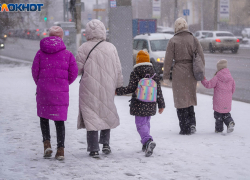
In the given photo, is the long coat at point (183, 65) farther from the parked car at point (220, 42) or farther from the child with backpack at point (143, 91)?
the parked car at point (220, 42)

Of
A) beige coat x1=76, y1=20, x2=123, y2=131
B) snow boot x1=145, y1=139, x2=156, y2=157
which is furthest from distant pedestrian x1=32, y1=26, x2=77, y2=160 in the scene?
snow boot x1=145, y1=139, x2=156, y2=157

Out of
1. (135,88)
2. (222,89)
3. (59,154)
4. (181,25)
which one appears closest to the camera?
(59,154)

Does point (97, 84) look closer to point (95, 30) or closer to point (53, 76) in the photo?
point (53, 76)

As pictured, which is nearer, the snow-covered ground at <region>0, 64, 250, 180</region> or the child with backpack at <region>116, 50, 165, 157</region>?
the snow-covered ground at <region>0, 64, 250, 180</region>

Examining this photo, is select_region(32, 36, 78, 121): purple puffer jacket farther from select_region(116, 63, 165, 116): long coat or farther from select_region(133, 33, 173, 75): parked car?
select_region(133, 33, 173, 75): parked car

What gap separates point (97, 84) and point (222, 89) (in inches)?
89.2

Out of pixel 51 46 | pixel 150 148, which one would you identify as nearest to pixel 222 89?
pixel 150 148

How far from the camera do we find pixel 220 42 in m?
30.7

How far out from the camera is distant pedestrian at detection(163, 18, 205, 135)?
6.64m

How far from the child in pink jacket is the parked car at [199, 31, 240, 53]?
24116mm

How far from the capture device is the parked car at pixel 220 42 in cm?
3022

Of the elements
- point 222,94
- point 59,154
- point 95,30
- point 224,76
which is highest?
point 95,30

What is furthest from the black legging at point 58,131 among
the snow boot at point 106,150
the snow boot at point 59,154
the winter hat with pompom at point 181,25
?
the winter hat with pompom at point 181,25

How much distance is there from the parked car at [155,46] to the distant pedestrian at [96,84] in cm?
1053
